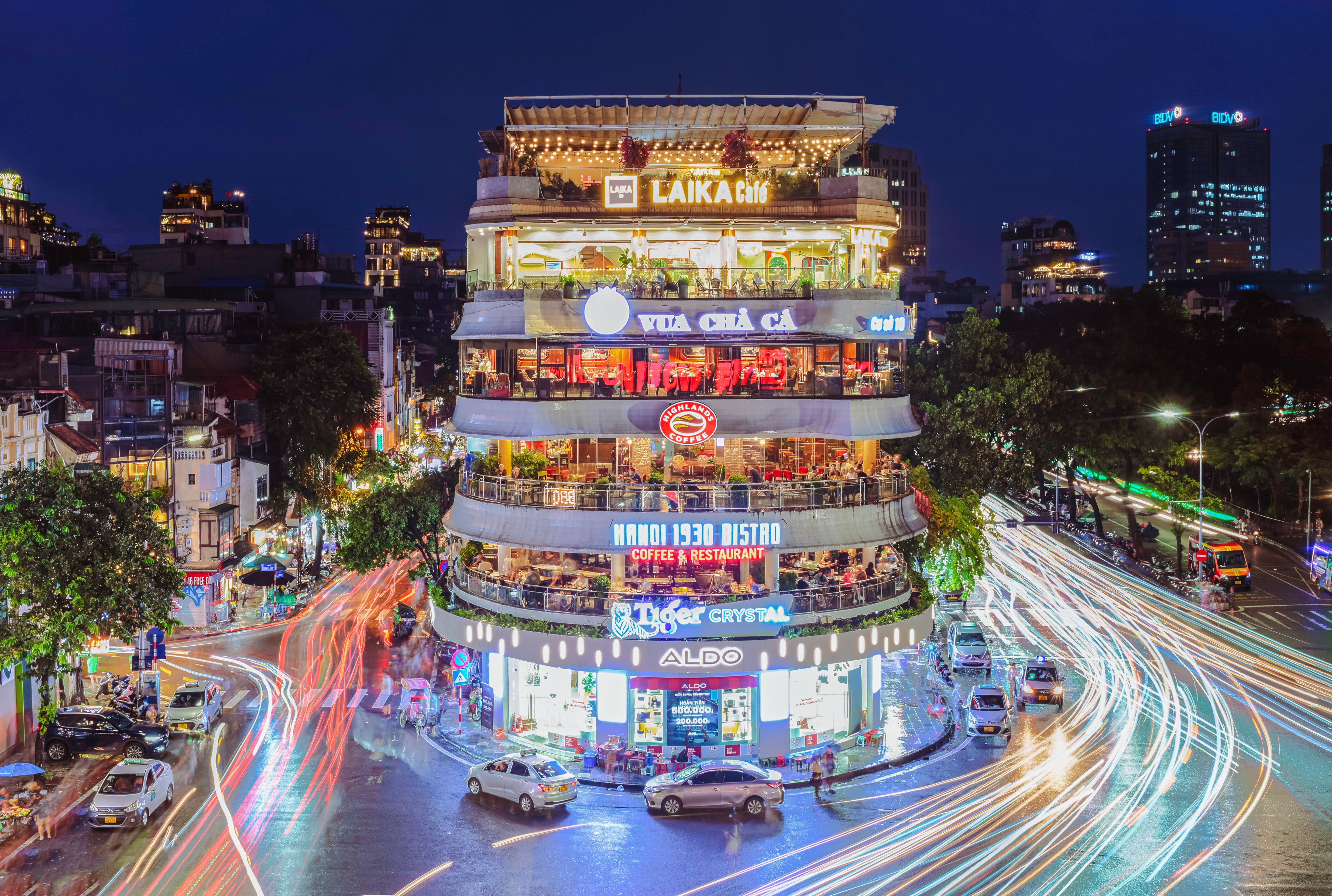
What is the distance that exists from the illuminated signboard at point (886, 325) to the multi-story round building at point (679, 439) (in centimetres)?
16

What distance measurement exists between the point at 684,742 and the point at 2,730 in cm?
2365

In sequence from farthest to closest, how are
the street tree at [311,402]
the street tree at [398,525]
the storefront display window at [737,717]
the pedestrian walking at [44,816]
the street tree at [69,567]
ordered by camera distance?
the street tree at [311,402] < the street tree at [398,525] < the storefront display window at [737,717] < the street tree at [69,567] < the pedestrian walking at [44,816]

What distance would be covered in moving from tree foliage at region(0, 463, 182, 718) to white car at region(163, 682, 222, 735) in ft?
12.3

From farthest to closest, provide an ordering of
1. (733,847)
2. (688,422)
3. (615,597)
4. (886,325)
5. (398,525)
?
(398,525) < (886,325) < (688,422) < (615,597) < (733,847)

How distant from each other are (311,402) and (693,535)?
43.6m

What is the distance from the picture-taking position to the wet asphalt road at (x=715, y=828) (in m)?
29.6

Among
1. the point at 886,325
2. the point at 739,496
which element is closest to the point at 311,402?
the point at 739,496

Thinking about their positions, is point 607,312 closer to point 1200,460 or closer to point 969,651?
point 969,651

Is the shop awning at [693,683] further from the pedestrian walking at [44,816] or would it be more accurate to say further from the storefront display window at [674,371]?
the pedestrian walking at [44,816]

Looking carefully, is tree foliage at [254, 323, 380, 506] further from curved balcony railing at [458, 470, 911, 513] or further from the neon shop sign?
the neon shop sign

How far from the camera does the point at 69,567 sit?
1469 inches

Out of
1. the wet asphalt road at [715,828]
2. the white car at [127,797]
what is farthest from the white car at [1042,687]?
the white car at [127,797]

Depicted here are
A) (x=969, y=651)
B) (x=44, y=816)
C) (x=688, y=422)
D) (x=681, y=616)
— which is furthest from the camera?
(x=969, y=651)

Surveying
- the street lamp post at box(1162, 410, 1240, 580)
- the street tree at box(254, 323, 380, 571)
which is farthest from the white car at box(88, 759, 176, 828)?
the street lamp post at box(1162, 410, 1240, 580)
